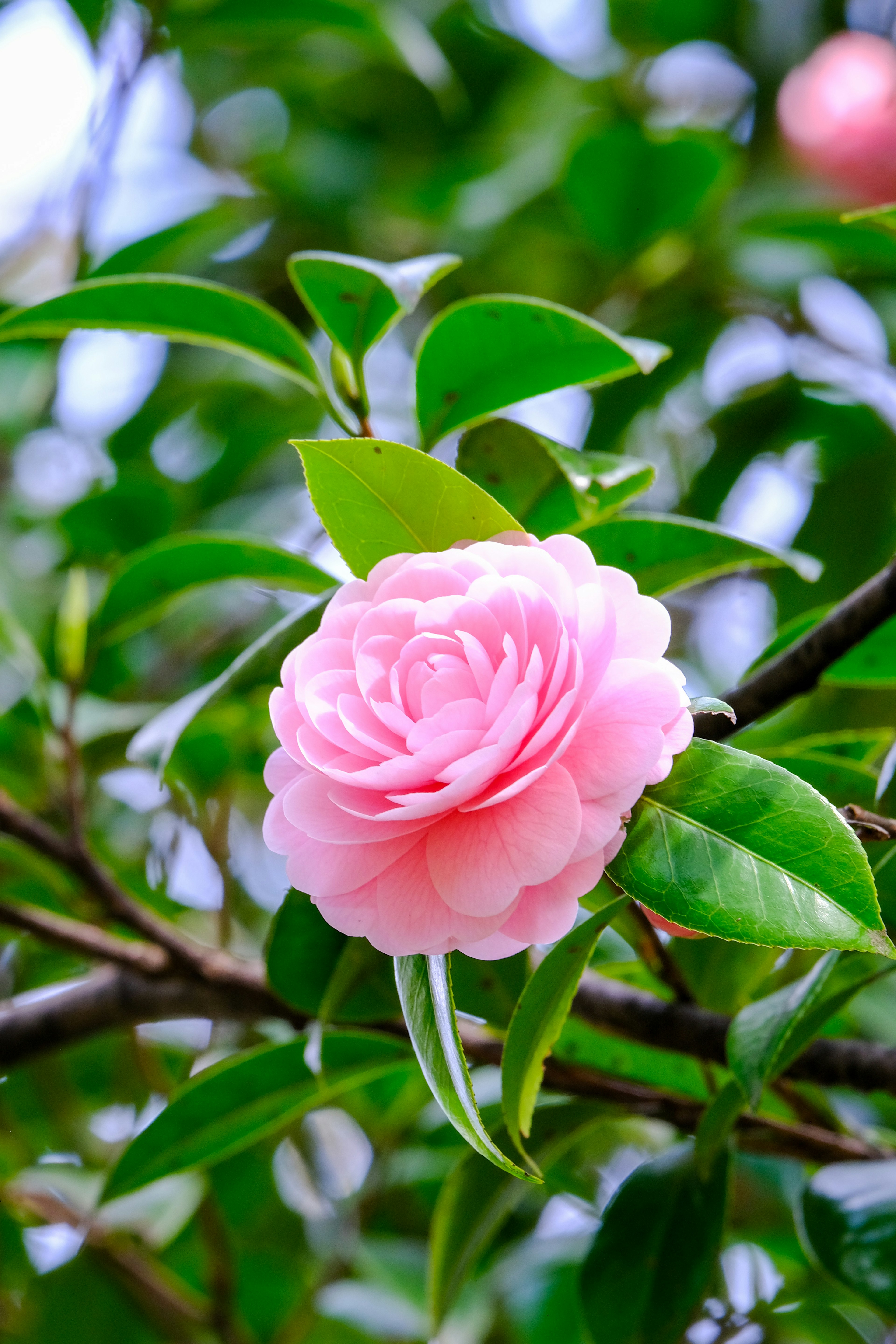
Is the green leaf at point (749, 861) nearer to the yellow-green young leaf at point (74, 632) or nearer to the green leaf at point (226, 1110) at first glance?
the green leaf at point (226, 1110)

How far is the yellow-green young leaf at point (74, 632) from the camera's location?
78cm

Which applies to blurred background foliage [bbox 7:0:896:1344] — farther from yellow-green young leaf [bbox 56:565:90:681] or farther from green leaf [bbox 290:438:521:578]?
green leaf [bbox 290:438:521:578]

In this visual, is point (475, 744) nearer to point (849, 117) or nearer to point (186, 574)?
point (186, 574)

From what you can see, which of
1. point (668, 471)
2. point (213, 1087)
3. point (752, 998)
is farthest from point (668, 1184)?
point (668, 471)

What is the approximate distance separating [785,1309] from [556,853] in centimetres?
76

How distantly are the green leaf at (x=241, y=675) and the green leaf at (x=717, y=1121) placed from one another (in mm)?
273

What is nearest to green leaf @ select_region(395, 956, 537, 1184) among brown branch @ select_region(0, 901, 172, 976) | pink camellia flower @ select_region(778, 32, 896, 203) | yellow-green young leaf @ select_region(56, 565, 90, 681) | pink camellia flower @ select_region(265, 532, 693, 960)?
pink camellia flower @ select_region(265, 532, 693, 960)

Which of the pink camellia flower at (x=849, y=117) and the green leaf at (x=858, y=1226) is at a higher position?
the pink camellia flower at (x=849, y=117)

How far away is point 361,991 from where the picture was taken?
57 centimetres

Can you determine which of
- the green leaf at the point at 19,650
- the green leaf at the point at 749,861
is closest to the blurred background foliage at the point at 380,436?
the green leaf at the point at 19,650

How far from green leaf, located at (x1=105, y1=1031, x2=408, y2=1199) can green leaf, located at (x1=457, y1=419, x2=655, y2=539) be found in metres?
0.32

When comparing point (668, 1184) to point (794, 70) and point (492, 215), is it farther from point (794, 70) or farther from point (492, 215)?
point (794, 70)

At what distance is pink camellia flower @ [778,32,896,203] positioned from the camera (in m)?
1.25

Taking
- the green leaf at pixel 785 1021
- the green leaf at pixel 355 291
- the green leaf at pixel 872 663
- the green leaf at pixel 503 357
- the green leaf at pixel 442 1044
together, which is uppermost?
the green leaf at pixel 355 291
